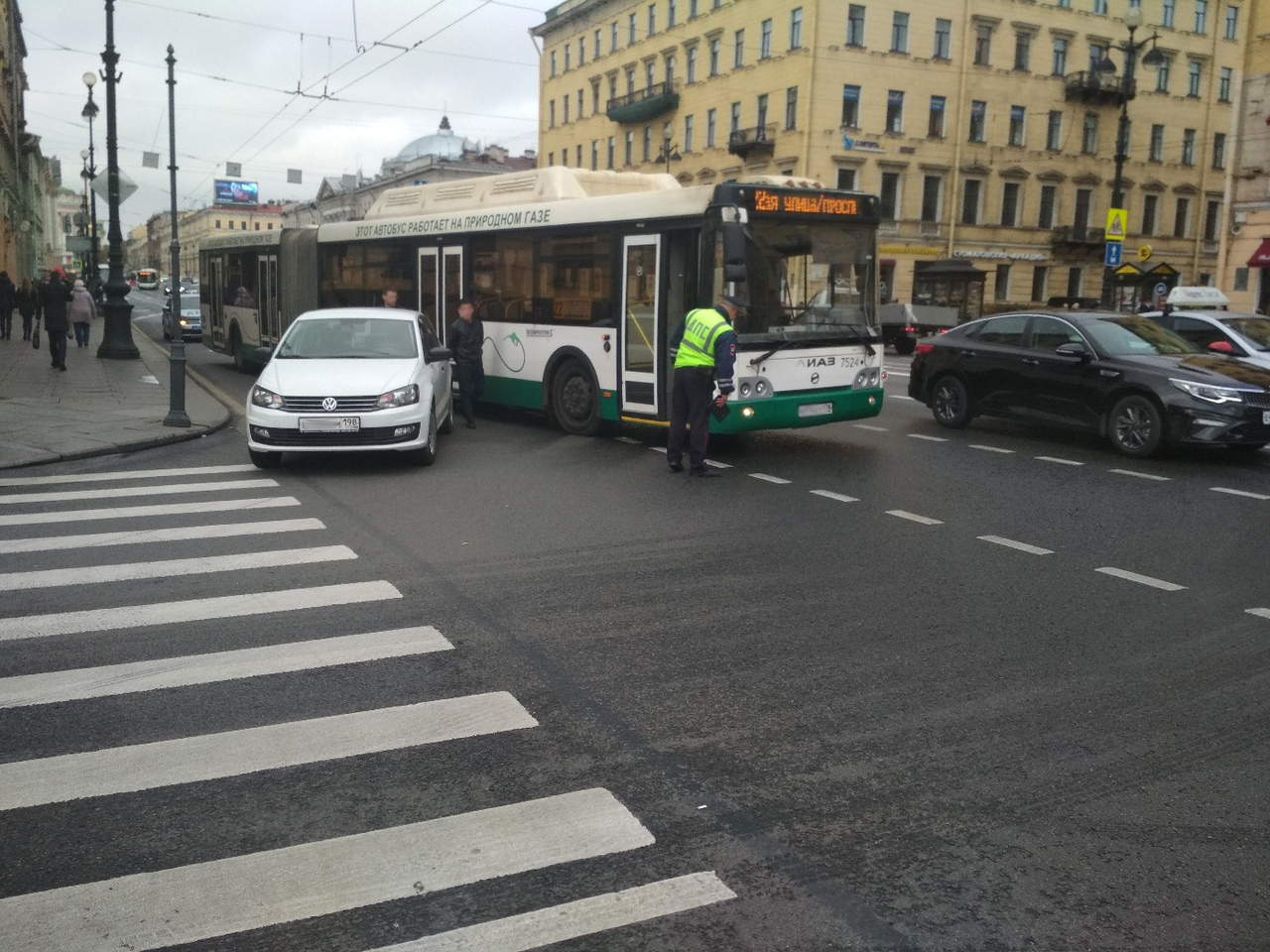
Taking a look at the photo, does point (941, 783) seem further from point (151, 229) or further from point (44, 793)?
point (151, 229)

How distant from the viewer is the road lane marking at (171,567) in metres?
7.11

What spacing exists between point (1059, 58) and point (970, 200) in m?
8.51

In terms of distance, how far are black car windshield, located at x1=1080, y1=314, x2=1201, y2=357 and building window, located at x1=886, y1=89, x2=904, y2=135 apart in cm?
4240

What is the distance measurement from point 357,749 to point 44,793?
106 centimetres

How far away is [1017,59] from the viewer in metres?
56.3

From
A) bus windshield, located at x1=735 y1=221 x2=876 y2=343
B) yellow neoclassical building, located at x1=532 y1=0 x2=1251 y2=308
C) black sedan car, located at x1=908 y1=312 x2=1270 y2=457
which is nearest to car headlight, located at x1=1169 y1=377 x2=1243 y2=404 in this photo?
black sedan car, located at x1=908 y1=312 x2=1270 y2=457

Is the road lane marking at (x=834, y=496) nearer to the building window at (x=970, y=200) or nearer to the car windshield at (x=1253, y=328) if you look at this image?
the car windshield at (x=1253, y=328)

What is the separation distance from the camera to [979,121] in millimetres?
56062

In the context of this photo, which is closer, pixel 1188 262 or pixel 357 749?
pixel 357 749

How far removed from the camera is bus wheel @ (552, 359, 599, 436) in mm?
14141

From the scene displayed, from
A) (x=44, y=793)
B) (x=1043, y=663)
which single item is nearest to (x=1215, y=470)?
(x=1043, y=663)

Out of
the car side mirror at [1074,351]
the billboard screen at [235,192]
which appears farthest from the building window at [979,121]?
the billboard screen at [235,192]

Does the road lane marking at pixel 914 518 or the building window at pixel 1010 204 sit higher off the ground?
the building window at pixel 1010 204

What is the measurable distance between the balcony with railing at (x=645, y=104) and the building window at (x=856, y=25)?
11.7 m
